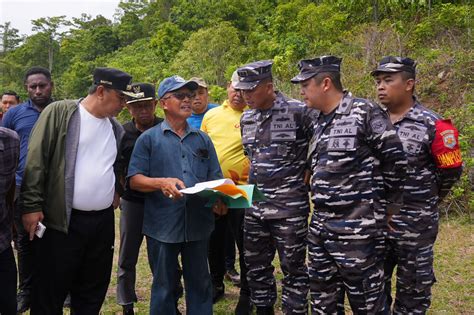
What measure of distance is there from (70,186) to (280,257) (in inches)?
61.5

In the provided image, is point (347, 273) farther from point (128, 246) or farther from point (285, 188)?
point (128, 246)

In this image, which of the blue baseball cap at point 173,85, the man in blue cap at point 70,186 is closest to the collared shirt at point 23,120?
the man in blue cap at point 70,186

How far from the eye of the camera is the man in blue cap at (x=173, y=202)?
3053mm

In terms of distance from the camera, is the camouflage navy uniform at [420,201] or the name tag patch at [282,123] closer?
the camouflage navy uniform at [420,201]

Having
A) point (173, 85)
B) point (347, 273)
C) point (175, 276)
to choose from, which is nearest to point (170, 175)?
point (173, 85)

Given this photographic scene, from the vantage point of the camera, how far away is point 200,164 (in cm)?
319

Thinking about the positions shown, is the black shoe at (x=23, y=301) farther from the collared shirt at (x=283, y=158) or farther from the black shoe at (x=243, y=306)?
the collared shirt at (x=283, y=158)

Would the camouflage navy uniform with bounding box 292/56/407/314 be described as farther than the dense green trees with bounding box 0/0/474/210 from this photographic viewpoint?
No

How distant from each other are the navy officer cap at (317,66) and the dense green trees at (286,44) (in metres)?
4.77

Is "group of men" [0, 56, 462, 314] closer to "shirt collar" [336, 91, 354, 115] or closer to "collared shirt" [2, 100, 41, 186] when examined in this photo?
"shirt collar" [336, 91, 354, 115]

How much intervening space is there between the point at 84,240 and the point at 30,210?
404 millimetres

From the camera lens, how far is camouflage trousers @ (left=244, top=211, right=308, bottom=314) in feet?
10.8

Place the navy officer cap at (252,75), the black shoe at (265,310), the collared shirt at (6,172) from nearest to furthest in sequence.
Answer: the collared shirt at (6,172) → the navy officer cap at (252,75) → the black shoe at (265,310)

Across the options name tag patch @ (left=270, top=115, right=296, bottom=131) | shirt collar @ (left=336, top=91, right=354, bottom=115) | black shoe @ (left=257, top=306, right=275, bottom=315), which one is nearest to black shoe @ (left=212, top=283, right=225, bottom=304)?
black shoe @ (left=257, top=306, right=275, bottom=315)
